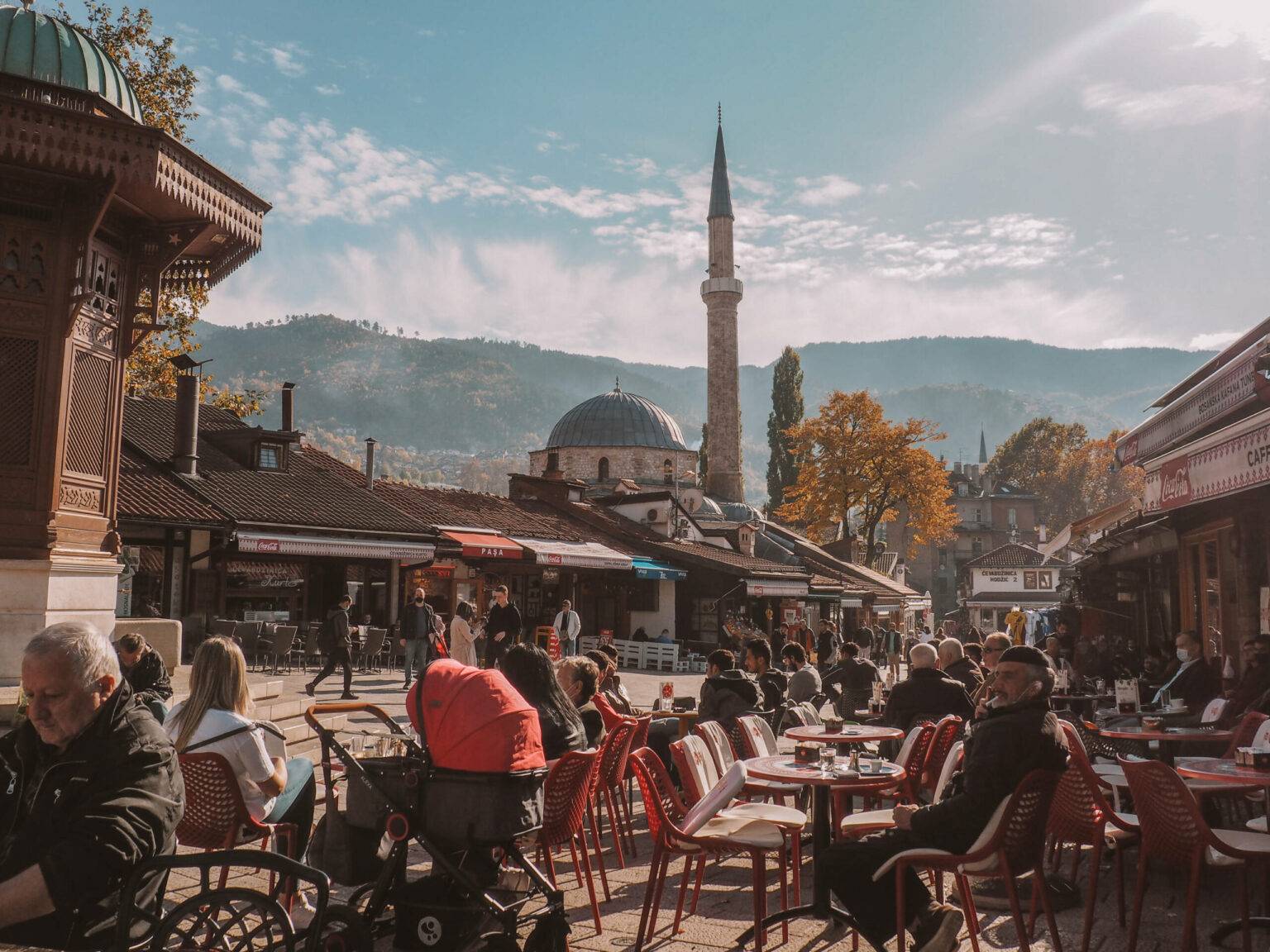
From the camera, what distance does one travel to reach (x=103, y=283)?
912 cm

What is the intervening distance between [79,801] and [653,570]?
2451 centimetres

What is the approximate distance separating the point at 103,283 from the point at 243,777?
21.2 ft

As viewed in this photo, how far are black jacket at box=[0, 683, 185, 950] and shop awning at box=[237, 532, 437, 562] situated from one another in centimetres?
1618

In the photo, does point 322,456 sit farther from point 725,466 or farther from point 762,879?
point 725,466

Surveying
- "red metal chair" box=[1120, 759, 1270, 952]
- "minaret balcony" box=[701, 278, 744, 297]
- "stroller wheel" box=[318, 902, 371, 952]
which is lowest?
"stroller wheel" box=[318, 902, 371, 952]

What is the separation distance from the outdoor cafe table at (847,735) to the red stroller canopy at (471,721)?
9.02ft

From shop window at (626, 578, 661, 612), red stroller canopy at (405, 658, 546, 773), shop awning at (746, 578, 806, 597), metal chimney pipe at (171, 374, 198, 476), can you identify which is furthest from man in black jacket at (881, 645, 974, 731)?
shop window at (626, 578, 661, 612)

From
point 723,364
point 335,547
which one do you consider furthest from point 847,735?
point 723,364

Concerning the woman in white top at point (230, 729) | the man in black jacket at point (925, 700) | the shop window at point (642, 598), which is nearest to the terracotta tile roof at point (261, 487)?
the shop window at point (642, 598)

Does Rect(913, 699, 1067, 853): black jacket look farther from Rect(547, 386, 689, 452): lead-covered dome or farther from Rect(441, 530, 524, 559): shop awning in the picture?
Rect(547, 386, 689, 452): lead-covered dome

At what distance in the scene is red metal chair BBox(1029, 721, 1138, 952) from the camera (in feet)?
14.5

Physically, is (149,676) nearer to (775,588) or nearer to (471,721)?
(471,721)

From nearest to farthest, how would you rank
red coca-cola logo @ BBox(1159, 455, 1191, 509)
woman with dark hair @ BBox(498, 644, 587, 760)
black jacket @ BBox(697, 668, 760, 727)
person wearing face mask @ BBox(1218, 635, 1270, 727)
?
woman with dark hair @ BBox(498, 644, 587, 760) < black jacket @ BBox(697, 668, 760, 727) < person wearing face mask @ BBox(1218, 635, 1270, 727) < red coca-cola logo @ BBox(1159, 455, 1191, 509)

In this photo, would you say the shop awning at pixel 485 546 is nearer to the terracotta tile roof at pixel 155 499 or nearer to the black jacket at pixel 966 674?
the terracotta tile roof at pixel 155 499
